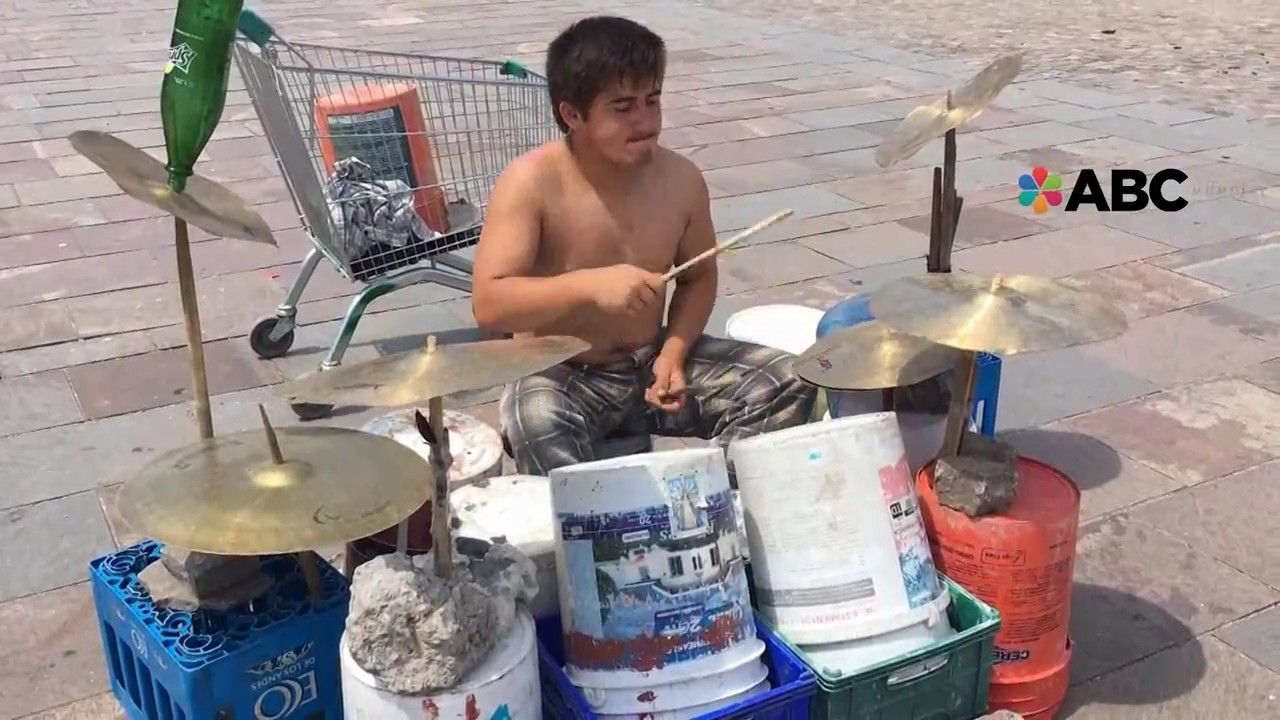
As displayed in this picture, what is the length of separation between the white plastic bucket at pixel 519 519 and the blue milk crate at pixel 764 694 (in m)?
0.11

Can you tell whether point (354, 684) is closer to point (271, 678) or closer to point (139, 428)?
point (271, 678)

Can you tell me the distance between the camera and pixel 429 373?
5.30 ft

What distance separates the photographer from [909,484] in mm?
2070

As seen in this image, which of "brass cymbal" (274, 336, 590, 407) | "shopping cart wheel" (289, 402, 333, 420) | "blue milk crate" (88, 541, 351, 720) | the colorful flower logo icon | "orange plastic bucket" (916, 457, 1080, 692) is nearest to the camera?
"brass cymbal" (274, 336, 590, 407)

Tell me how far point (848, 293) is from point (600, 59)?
2.25 metres

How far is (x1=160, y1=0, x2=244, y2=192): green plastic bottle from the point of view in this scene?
69.6 inches

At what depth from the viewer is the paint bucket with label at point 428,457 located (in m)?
2.19

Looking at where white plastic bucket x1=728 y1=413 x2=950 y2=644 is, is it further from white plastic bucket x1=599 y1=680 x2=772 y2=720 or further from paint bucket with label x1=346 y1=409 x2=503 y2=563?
paint bucket with label x1=346 y1=409 x2=503 y2=563

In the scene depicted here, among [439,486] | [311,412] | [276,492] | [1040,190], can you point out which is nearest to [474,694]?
[439,486]

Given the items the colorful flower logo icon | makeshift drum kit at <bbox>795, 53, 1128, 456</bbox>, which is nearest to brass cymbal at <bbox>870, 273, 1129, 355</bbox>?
makeshift drum kit at <bbox>795, 53, 1128, 456</bbox>

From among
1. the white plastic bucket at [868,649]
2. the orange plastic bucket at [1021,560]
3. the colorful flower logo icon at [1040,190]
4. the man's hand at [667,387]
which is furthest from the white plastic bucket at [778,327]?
the colorful flower logo icon at [1040,190]

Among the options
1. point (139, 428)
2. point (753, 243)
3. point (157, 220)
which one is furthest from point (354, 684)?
point (157, 220)

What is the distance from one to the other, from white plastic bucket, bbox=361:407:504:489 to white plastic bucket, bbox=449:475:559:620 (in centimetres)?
9

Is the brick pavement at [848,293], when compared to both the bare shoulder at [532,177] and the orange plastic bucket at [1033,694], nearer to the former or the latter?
the orange plastic bucket at [1033,694]
